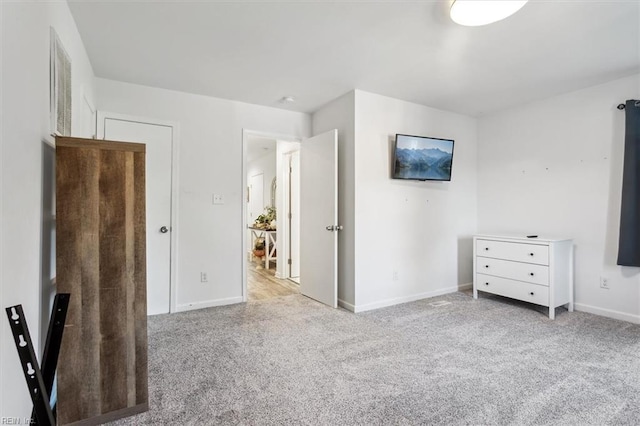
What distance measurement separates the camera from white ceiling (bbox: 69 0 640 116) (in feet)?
6.88

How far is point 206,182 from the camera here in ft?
11.9

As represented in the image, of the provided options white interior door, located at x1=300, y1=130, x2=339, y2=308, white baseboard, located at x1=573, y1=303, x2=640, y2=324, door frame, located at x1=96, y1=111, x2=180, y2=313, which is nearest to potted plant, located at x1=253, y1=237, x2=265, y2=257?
white interior door, located at x1=300, y1=130, x2=339, y2=308

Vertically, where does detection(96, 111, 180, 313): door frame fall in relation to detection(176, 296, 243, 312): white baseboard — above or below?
above

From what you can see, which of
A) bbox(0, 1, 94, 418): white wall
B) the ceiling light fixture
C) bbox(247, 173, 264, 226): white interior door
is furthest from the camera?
bbox(247, 173, 264, 226): white interior door

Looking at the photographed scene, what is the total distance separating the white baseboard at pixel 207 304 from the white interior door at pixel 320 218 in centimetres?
89

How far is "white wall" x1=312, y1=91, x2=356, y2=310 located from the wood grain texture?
87.3 inches

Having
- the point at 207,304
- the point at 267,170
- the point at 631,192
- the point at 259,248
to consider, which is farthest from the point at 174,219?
the point at 631,192

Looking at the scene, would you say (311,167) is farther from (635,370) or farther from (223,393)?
(635,370)

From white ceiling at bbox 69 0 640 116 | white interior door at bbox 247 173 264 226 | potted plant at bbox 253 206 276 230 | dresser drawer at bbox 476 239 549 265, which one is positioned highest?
white ceiling at bbox 69 0 640 116

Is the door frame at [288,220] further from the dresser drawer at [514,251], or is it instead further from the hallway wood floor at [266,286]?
the dresser drawer at [514,251]

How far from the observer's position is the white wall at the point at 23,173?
3.69ft

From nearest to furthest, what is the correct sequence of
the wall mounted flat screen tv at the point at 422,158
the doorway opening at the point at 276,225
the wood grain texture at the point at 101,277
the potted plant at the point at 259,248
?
the wood grain texture at the point at 101,277
the wall mounted flat screen tv at the point at 422,158
the doorway opening at the point at 276,225
the potted plant at the point at 259,248

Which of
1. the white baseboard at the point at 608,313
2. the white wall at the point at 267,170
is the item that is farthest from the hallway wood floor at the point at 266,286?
the white baseboard at the point at 608,313

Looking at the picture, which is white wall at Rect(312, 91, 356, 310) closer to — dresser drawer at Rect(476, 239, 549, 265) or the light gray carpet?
the light gray carpet
